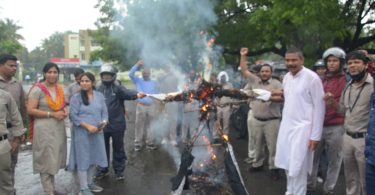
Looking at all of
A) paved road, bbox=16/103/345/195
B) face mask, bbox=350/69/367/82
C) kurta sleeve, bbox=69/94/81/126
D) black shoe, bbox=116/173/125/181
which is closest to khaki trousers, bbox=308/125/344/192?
paved road, bbox=16/103/345/195

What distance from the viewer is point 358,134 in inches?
178

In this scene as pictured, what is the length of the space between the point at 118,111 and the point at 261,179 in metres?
2.91

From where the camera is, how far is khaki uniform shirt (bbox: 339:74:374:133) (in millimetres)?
4496

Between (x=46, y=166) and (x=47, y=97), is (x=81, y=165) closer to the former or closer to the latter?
(x=46, y=166)

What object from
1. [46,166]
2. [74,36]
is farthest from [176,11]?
[74,36]

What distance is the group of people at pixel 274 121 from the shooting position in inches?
179

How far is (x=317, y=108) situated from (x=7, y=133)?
13.2 ft

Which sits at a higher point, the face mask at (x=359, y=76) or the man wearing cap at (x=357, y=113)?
the face mask at (x=359, y=76)

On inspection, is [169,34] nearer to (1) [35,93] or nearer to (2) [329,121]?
(1) [35,93]

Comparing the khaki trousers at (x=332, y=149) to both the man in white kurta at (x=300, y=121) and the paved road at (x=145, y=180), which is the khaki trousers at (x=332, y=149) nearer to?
the paved road at (x=145, y=180)

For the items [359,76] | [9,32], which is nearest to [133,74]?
[359,76]

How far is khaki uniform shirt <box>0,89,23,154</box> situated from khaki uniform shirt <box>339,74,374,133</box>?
4.30 meters

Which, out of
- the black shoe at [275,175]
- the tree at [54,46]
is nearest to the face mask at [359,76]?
the black shoe at [275,175]

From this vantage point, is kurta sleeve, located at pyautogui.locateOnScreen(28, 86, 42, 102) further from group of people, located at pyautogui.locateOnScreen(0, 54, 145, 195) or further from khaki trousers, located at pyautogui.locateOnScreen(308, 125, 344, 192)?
khaki trousers, located at pyautogui.locateOnScreen(308, 125, 344, 192)
